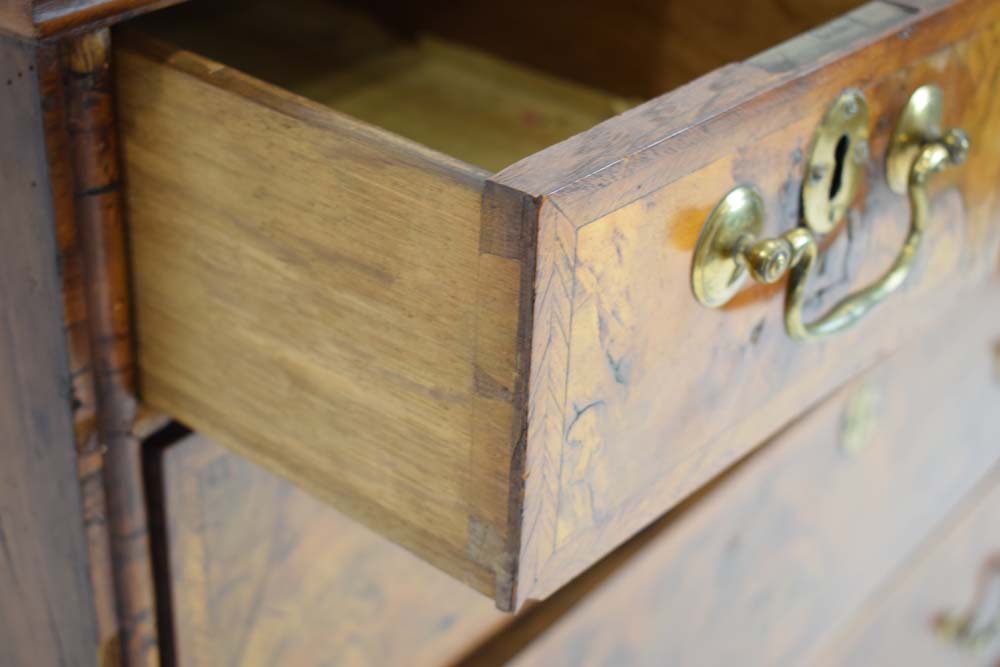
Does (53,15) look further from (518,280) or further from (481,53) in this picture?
(481,53)

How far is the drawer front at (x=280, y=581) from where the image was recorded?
→ 0.51 m

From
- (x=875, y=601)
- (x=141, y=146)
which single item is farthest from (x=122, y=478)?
(x=875, y=601)

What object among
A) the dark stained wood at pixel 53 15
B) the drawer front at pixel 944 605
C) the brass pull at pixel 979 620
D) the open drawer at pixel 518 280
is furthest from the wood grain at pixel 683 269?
the brass pull at pixel 979 620

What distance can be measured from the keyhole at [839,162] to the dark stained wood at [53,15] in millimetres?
244

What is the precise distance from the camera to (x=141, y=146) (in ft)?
1.43

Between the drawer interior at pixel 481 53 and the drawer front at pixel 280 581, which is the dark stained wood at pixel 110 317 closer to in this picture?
the drawer front at pixel 280 581

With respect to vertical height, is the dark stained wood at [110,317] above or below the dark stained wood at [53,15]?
below

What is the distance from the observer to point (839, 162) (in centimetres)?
46

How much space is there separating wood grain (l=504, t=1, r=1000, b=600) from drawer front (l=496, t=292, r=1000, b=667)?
17 centimetres

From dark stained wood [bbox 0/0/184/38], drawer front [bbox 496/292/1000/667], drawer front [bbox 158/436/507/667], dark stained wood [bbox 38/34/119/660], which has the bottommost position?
drawer front [bbox 496/292/1000/667]

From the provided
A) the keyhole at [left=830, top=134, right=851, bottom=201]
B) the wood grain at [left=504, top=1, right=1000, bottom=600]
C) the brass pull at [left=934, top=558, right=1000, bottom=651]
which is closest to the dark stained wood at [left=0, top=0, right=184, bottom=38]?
the wood grain at [left=504, top=1, right=1000, bottom=600]

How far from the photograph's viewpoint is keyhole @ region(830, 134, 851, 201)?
459mm

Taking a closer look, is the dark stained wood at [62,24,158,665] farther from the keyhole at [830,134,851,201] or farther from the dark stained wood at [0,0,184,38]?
the keyhole at [830,134,851,201]

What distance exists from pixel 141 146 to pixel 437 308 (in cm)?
13
